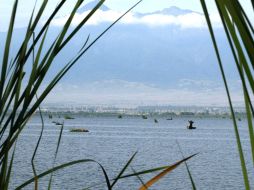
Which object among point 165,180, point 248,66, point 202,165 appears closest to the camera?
point 248,66

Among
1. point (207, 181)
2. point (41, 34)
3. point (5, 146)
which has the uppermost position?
point (41, 34)

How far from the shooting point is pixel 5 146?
170 centimetres

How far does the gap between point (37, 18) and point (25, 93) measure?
207mm

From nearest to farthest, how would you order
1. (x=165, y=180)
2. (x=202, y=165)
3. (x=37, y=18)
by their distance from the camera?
(x=37, y=18) < (x=165, y=180) < (x=202, y=165)

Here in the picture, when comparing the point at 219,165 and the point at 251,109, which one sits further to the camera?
the point at 219,165

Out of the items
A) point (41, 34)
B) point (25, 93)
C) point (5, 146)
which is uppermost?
point (41, 34)

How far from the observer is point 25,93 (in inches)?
66.9

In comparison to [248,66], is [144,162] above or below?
below

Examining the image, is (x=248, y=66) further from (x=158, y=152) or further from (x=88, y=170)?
(x=158, y=152)

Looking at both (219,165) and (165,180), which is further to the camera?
(219,165)

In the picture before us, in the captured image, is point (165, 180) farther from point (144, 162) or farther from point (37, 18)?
point (37, 18)

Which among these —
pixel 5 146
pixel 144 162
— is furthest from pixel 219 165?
pixel 5 146

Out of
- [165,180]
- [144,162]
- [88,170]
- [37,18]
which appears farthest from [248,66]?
[144,162]

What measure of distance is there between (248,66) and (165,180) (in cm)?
4595
